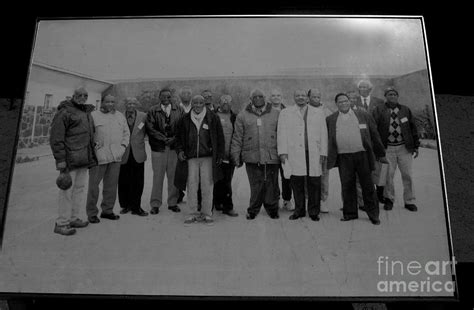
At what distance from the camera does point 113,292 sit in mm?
2367

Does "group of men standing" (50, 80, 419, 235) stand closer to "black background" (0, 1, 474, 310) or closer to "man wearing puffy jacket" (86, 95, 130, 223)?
"man wearing puffy jacket" (86, 95, 130, 223)

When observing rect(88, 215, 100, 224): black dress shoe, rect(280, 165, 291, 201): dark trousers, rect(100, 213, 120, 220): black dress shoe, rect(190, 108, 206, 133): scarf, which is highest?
rect(190, 108, 206, 133): scarf

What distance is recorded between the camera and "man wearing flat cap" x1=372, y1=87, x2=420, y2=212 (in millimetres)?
2634

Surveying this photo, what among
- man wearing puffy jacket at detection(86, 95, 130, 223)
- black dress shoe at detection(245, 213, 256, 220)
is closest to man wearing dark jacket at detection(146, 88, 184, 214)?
man wearing puffy jacket at detection(86, 95, 130, 223)

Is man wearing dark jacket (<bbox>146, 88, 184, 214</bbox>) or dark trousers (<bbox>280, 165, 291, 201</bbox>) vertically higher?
man wearing dark jacket (<bbox>146, 88, 184, 214</bbox>)

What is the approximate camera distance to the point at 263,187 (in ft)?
8.66

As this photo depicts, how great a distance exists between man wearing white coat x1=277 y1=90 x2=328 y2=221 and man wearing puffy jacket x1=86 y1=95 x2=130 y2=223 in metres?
1.36

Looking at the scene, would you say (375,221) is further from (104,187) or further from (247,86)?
(104,187)

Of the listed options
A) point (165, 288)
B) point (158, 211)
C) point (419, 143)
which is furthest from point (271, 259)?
point (419, 143)

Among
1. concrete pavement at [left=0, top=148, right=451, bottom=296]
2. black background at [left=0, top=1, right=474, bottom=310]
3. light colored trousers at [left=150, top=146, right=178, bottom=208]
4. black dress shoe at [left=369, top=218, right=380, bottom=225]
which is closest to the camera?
concrete pavement at [left=0, top=148, right=451, bottom=296]

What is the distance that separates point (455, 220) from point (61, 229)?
3471 mm

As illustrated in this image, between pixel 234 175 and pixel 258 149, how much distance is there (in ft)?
0.99

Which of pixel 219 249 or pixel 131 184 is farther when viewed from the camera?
pixel 131 184

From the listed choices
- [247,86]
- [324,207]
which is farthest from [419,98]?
[247,86]
